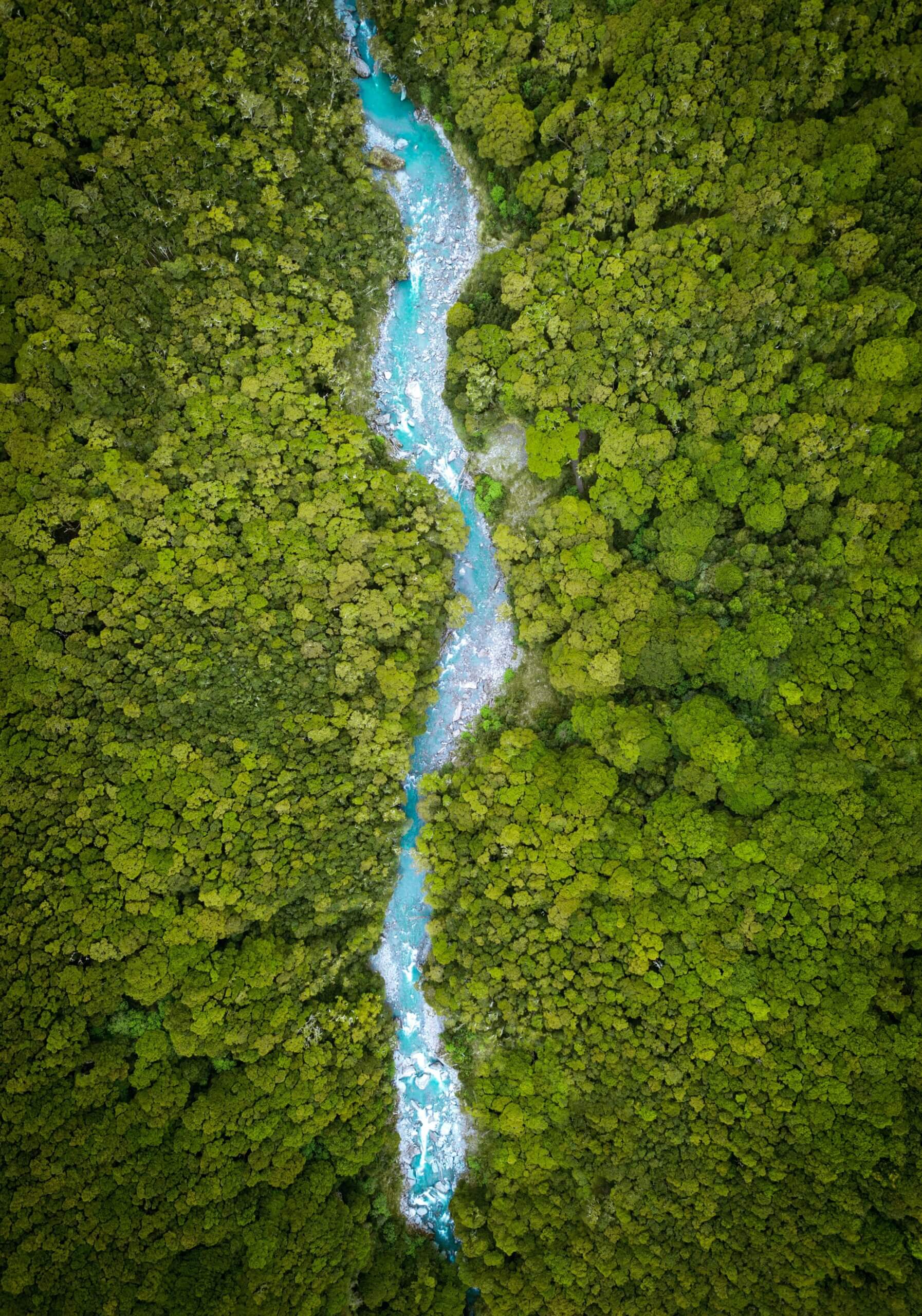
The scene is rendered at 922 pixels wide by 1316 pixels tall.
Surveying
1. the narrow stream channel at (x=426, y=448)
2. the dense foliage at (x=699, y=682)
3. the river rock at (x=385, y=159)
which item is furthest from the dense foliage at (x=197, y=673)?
the dense foliage at (x=699, y=682)

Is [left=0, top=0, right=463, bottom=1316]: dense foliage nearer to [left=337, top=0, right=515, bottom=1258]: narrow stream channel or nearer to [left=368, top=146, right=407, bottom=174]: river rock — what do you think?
[left=368, top=146, right=407, bottom=174]: river rock

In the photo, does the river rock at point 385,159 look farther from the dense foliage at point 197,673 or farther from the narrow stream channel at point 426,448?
the dense foliage at point 197,673

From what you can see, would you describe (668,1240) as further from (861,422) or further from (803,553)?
(861,422)

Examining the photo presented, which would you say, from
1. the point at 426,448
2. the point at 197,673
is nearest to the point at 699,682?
the point at 426,448

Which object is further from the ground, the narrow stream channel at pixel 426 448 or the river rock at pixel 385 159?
the river rock at pixel 385 159

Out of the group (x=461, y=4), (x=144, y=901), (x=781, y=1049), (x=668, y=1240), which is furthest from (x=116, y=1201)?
(x=461, y=4)

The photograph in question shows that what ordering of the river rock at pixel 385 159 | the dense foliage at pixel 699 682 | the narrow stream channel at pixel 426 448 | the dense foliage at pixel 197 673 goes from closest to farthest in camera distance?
the dense foliage at pixel 699 682 → the dense foliage at pixel 197 673 → the narrow stream channel at pixel 426 448 → the river rock at pixel 385 159

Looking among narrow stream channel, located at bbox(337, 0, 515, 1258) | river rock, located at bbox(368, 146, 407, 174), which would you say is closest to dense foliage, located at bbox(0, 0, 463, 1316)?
river rock, located at bbox(368, 146, 407, 174)
